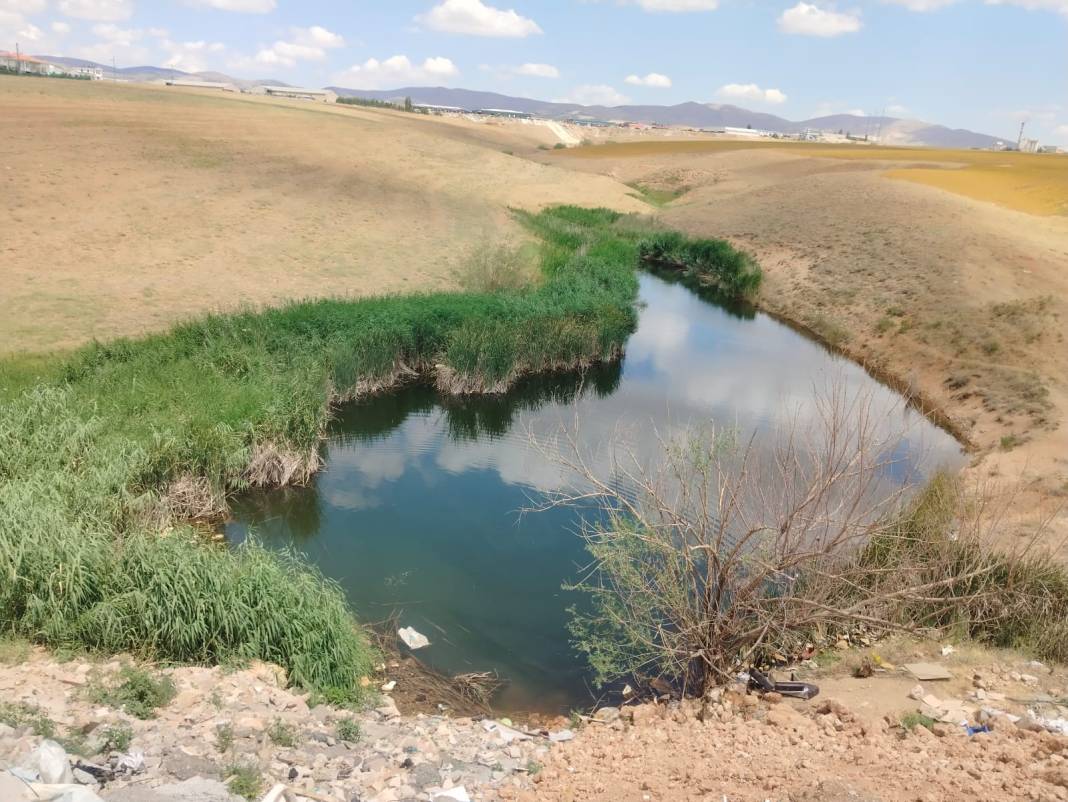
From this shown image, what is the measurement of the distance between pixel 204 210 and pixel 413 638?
2413 cm

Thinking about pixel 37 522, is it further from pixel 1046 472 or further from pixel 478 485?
pixel 1046 472

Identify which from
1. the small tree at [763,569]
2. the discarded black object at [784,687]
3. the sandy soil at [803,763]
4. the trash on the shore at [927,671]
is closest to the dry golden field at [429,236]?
the small tree at [763,569]

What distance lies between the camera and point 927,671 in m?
7.37

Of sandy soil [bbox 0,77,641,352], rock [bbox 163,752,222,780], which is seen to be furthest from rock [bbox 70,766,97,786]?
sandy soil [bbox 0,77,641,352]

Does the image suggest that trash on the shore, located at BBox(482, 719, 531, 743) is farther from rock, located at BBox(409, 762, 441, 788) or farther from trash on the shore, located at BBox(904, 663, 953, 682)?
trash on the shore, located at BBox(904, 663, 953, 682)

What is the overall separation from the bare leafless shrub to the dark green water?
0.71 meters

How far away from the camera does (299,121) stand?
57219mm

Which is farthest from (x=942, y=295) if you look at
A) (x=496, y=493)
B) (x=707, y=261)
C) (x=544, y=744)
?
(x=544, y=744)

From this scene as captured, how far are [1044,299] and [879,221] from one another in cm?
1265

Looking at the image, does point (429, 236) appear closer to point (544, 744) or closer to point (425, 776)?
point (544, 744)

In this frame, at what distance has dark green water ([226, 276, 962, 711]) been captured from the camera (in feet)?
31.0

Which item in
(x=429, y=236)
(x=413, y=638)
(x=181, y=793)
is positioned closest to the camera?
(x=181, y=793)

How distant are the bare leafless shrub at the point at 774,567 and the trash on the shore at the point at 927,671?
40 cm

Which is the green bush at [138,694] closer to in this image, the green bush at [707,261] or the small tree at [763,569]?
the small tree at [763,569]
